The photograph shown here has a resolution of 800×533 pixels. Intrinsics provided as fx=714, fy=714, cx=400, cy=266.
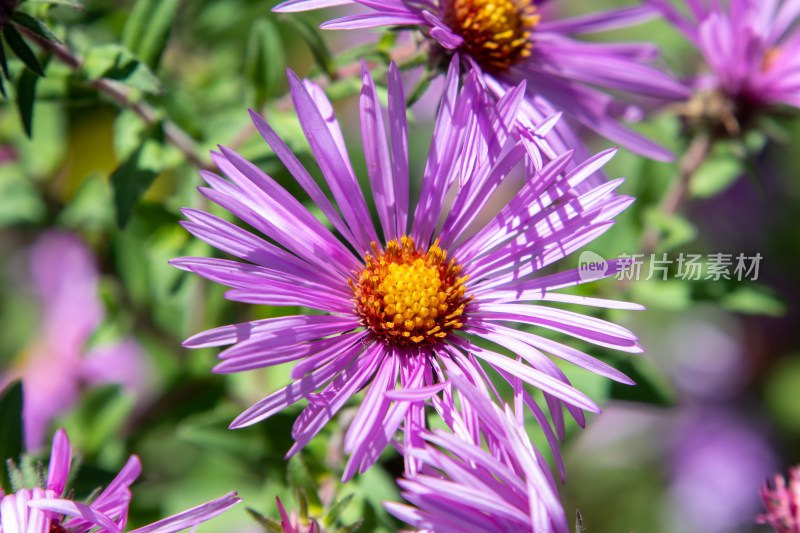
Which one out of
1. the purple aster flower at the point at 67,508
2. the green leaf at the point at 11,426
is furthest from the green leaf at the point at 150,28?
the purple aster flower at the point at 67,508

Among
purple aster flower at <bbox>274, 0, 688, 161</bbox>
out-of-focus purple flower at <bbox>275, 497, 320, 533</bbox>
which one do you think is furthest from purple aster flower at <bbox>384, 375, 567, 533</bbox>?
purple aster flower at <bbox>274, 0, 688, 161</bbox>

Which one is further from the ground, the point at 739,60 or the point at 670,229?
the point at 739,60

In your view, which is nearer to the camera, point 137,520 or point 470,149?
point 470,149

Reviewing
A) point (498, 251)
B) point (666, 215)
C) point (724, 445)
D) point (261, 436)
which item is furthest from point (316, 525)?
point (724, 445)

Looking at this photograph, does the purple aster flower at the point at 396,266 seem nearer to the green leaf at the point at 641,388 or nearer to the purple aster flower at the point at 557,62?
the purple aster flower at the point at 557,62

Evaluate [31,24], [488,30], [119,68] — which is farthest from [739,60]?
[31,24]

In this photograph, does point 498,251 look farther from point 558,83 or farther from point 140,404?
point 140,404

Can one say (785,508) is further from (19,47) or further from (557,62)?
(19,47)
